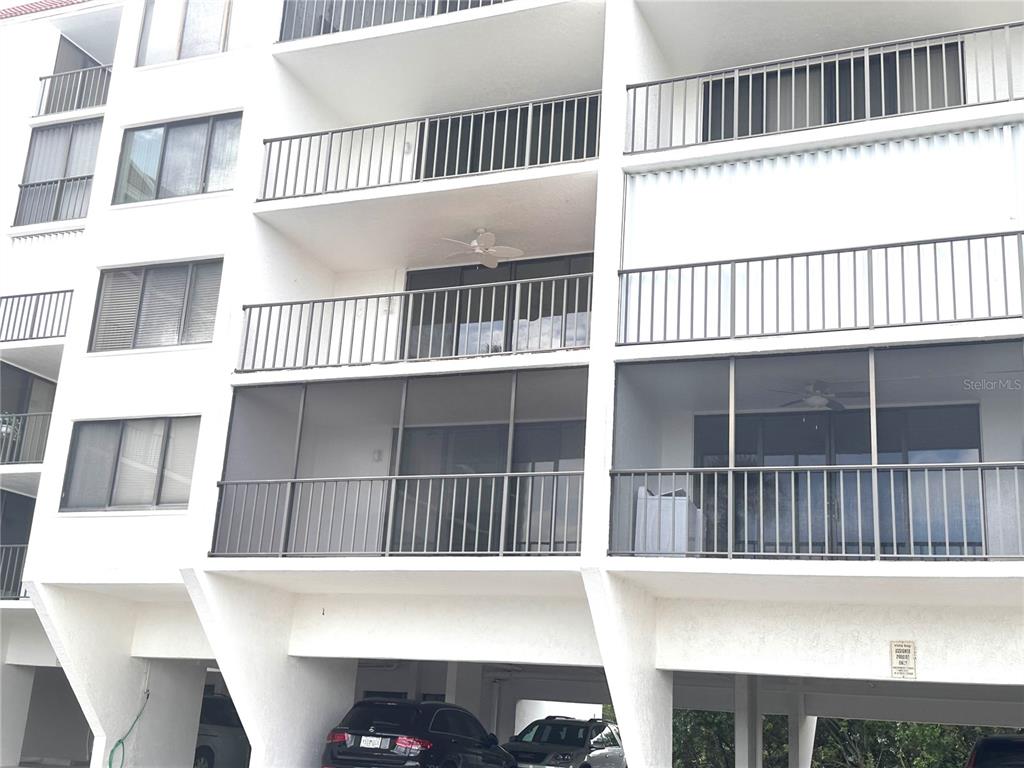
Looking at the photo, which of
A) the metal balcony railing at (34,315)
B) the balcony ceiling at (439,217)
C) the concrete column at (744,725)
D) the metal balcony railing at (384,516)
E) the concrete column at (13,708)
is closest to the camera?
the metal balcony railing at (384,516)

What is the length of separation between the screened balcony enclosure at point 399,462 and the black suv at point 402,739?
2.28m

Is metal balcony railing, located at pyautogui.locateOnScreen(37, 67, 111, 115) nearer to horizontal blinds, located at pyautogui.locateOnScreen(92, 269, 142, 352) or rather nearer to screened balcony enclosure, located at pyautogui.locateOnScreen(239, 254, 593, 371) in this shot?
horizontal blinds, located at pyautogui.locateOnScreen(92, 269, 142, 352)

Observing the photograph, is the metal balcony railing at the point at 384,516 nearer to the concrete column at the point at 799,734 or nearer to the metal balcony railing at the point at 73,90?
the concrete column at the point at 799,734

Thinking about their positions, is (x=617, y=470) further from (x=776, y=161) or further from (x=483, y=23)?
(x=483, y=23)

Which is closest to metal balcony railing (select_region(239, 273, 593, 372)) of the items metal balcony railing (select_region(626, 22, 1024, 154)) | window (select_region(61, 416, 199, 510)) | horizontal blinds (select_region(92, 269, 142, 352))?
window (select_region(61, 416, 199, 510))

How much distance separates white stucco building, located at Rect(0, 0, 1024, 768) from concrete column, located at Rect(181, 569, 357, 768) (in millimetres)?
57

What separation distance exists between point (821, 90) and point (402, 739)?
10.9 m

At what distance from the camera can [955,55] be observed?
15398mm

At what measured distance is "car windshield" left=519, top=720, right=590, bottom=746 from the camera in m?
18.8

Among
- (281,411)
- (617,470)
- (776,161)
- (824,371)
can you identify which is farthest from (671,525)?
(281,411)

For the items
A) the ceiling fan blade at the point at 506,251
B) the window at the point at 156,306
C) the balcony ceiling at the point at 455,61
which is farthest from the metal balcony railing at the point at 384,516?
the balcony ceiling at the point at 455,61

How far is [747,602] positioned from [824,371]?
10.1ft

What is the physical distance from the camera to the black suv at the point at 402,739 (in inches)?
593

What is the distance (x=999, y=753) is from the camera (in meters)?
12.9
